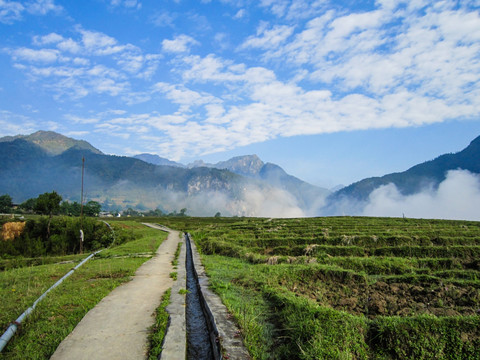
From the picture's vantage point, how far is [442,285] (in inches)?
349

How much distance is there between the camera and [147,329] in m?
5.40

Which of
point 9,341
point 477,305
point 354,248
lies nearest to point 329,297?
point 477,305

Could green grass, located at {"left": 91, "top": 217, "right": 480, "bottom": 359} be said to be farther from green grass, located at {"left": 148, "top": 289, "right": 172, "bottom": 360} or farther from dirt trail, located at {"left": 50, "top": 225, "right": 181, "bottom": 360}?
dirt trail, located at {"left": 50, "top": 225, "right": 181, "bottom": 360}

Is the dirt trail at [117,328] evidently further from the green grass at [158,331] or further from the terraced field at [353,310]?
the terraced field at [353,310]

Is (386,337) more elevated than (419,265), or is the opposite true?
(386,337)

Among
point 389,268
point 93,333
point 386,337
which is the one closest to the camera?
point 386,337

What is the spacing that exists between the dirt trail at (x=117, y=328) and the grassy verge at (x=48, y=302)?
26 centimetres

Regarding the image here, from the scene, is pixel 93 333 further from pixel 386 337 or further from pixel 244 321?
pixel 386 337

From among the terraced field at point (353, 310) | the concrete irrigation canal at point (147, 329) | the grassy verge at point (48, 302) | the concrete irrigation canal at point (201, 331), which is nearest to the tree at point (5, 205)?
the grassy verge at point (48, 302)

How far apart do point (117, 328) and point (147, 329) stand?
1.83 feet

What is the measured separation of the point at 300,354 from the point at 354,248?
14688mm

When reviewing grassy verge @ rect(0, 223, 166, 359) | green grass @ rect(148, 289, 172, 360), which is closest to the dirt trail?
green grass @ rect(148, 289, 172, 360)

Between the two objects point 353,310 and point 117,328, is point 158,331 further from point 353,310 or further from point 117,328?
point 353,310

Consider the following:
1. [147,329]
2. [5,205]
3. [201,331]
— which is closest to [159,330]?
[147,329]
